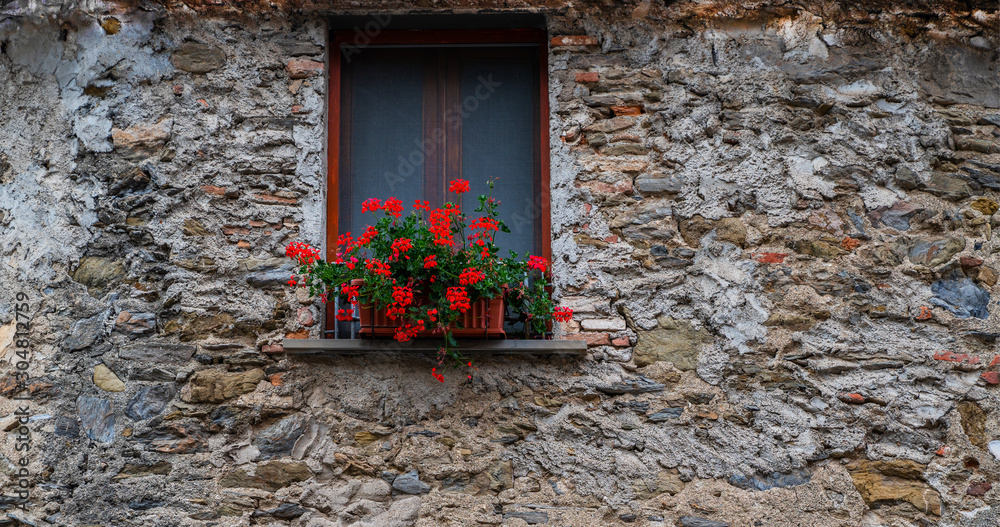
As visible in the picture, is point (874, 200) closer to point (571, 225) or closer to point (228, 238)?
point (571, 225)

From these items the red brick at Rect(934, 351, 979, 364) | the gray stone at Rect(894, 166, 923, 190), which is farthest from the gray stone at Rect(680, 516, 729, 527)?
the gray stone at Rect(894, 166, 923, 190)

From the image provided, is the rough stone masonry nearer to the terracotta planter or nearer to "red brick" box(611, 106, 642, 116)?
"red brick" box(611, 106, 642, 116)

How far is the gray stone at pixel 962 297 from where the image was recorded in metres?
3.25

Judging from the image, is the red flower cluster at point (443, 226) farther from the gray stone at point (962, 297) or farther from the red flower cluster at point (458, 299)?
the gray stone at point (962, 297)

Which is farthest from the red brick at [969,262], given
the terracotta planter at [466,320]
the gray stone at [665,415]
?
the terracotta planter at [466,320]

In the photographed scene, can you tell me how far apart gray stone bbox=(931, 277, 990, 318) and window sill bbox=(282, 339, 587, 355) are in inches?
60.4

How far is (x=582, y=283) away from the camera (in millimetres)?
3312

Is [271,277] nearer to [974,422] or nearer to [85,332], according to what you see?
[85,332]

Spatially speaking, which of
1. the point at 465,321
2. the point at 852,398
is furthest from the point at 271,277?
the point at 852,398

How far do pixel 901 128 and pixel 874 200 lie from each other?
1.22ft

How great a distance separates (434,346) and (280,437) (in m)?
0.73

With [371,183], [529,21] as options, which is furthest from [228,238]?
[529,21]

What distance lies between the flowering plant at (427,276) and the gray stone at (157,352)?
57 cm

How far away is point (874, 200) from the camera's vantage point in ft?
11.1
